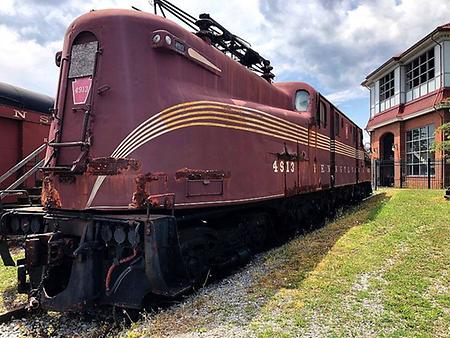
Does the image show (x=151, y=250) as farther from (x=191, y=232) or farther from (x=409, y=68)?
(x=409, y=68)

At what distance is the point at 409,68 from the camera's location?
2677 cm

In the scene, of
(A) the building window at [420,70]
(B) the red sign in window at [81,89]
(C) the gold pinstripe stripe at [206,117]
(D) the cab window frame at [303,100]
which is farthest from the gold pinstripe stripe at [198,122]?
(A) the building window at [420,70]

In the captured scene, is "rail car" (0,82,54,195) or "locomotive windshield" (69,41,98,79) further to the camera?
"rail car" (0,82,54,195)

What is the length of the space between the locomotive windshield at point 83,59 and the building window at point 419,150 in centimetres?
2360

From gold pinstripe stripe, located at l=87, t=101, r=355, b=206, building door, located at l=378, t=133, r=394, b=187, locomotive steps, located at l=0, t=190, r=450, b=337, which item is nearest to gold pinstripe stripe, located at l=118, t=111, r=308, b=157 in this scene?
gold pinstripe stripe, located at l=87, t=101, r=355, b=206

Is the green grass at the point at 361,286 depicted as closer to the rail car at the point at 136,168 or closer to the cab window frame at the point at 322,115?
the rail car at the point at 136,168

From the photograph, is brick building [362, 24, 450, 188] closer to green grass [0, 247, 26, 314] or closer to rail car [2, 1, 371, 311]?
rail car [2, 1, 371, 311]

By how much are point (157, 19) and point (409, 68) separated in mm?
26144

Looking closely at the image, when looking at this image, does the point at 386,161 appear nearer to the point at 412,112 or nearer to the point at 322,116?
the point at 412,112

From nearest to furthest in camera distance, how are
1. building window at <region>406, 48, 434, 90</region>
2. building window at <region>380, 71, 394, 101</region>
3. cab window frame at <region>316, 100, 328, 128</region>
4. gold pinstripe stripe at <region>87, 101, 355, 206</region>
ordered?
gold pinstripe stripe at <region>87, 101, 355, 206</region>, cab window frame at <region>316, 100, 328, 128</region>, building window at <region>406, 48, 434, 90</region>, building window at <region>380, 71, 394, 101</region>

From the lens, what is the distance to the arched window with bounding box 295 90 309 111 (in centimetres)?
905

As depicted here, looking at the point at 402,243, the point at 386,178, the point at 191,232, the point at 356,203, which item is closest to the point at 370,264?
the point at 402,243

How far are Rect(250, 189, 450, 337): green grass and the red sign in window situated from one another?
3.24 meters

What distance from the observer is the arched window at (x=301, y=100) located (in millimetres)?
9047
